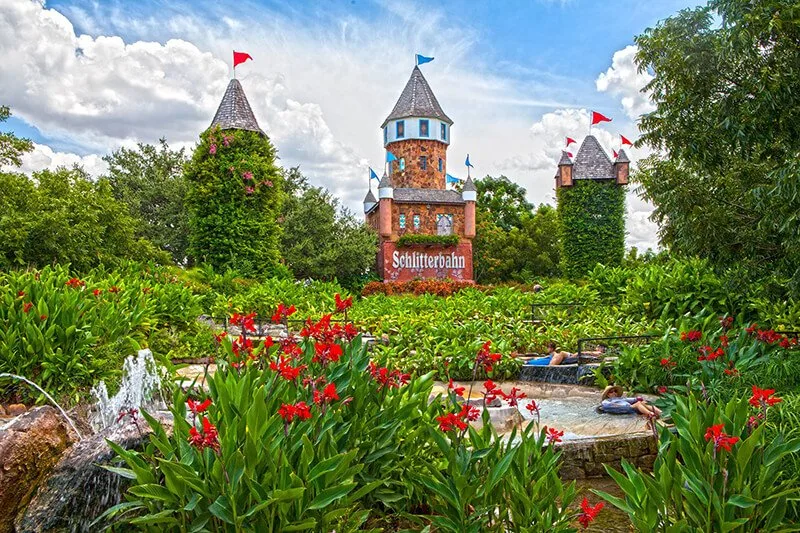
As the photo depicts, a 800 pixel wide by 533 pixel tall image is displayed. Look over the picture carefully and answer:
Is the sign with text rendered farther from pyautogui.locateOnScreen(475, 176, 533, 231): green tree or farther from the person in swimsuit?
the person in swimsuit

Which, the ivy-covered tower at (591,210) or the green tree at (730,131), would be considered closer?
the green tree at (730,131)

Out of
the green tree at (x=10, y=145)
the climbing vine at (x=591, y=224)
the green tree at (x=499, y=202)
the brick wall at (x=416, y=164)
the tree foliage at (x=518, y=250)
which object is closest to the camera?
the green tree at (x=10, y=145)

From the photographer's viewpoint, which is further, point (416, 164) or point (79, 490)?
point (416, 164)

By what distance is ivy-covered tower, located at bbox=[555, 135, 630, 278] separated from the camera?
1115 inches

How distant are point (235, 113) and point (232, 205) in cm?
354

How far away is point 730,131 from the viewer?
5617 millimetres

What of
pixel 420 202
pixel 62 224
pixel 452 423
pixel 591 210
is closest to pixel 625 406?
pixel 452 423

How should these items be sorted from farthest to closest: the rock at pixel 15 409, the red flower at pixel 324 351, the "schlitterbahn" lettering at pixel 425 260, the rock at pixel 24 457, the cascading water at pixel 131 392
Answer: the "schlitterbahn" lettering at pixel 425 260 < the cascading water at pixel 131 392 < the rock at pixel 15 409 < the red flower at pixel 324 351 < the rock at pixel 24 457

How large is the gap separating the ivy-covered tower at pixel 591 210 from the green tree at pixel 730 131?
2214cm

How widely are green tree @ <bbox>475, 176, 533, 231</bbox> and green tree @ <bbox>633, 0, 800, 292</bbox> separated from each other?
31.7m

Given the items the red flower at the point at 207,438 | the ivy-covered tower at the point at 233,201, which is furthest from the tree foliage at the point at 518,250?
the red flower at the point at 207,438

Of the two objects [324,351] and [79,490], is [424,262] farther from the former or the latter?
[79,490]

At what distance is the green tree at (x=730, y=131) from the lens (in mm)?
5047

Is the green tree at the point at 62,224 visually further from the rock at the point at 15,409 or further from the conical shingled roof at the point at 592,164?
the conical shingled roof at the point at 592,164
